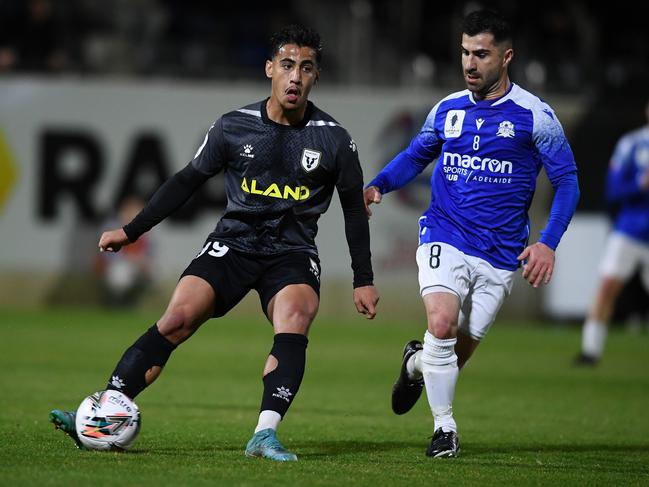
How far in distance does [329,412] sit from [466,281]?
2526 millimetres

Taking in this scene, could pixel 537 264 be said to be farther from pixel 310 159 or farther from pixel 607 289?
pixel 607 289

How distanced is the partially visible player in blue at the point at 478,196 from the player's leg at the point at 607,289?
6.35 metres

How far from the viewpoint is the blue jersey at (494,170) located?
7.50 meters

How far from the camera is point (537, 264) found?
7.02 m

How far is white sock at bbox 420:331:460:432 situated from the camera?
734 cm

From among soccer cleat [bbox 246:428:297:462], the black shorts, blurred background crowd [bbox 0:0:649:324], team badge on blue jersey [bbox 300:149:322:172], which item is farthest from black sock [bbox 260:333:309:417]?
blurred background crowd [bbox 0:0:649:324]

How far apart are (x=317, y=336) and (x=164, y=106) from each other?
489 centimetres

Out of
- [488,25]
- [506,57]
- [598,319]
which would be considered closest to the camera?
[488,25]

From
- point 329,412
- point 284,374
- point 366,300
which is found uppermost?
point 366,300

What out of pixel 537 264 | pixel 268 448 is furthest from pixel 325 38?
pixel 268 448

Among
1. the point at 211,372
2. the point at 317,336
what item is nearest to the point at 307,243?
the point at 211,372

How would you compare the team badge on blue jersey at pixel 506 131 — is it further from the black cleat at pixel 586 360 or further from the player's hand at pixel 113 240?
the black cleat at pixel 586 360

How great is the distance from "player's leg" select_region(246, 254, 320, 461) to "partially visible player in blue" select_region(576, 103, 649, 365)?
7.57 metres

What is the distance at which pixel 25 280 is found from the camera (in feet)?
61.8
